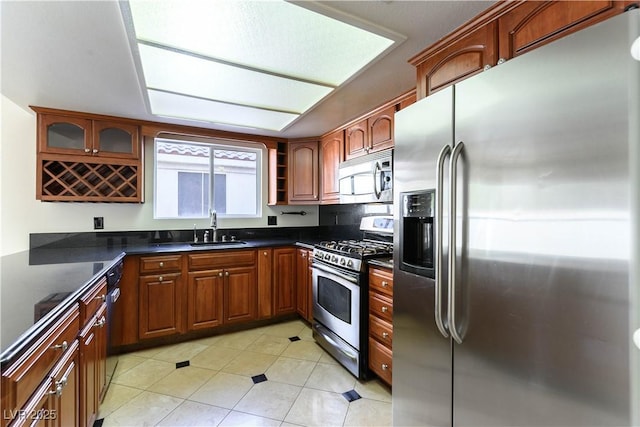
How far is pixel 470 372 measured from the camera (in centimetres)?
106

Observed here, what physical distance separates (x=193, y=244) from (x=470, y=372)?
2846 mm

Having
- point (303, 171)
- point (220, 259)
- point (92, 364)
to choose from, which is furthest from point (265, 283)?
point (92, 364)

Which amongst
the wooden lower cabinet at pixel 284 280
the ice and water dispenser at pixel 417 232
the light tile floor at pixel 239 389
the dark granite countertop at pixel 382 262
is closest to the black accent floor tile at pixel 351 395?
the light tile floor at pixel 239 389

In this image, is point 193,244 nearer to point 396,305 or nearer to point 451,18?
point 396,305

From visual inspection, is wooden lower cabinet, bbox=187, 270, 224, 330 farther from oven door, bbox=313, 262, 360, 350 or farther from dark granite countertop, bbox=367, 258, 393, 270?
dark granite countertop, bbox=367, 258, 393, 270

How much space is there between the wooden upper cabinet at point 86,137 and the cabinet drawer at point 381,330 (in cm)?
268

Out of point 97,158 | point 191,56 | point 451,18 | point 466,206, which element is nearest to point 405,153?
point 466,206

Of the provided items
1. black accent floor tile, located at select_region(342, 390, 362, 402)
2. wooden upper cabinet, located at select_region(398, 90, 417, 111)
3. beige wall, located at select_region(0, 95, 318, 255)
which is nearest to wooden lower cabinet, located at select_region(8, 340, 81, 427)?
black accent floor tile, located at select_region(342, 390, 362, 402)

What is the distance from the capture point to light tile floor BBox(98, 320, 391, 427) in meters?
1.75

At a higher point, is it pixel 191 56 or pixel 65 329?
pixel 191 56

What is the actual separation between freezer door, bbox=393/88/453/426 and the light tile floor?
1.81ft

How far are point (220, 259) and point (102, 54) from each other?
1869 millimetres

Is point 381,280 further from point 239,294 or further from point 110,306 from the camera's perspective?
point 110,306

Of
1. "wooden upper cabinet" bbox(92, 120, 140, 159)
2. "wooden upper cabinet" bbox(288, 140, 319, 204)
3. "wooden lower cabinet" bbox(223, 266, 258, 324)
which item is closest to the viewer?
"wooden upper cabinet" bbox(92, 120, 140, 159)
